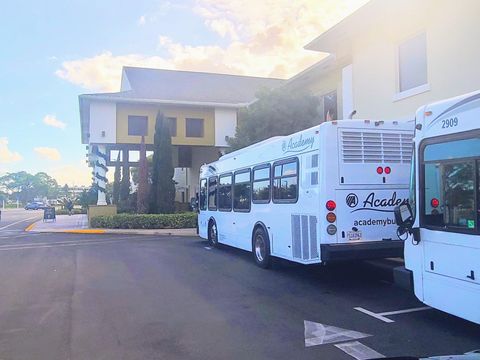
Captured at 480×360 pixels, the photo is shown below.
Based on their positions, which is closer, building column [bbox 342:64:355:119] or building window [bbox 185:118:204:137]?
building column [bbox 342:64:355:119]

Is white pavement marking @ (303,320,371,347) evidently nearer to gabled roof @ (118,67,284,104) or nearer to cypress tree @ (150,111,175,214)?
cypress tree @ (150,111,175,214)

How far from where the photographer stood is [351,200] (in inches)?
323

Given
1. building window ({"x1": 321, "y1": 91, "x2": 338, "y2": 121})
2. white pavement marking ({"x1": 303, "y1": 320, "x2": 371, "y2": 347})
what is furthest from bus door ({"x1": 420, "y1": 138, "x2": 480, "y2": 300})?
building window ({"x1": 321, "y1": 91, "x2": 338, "y2": 121})

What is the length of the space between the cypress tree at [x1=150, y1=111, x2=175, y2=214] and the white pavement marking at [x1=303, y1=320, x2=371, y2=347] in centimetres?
2138

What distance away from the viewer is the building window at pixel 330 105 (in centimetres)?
1906

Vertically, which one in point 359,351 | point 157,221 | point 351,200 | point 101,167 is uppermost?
Answer: point 101,167

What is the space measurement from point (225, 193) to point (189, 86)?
881 inches

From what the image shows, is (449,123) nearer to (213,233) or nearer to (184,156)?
(213,233)

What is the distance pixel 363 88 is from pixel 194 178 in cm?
2576

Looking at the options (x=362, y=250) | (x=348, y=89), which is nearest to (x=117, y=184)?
(x=348, y=89)

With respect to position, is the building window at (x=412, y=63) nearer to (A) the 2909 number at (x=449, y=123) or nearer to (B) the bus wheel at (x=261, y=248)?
(B) the bus wheel at (x=261, y=248)

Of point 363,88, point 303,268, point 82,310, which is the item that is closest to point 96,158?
point 363,88

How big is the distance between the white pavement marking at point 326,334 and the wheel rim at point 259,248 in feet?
15.6

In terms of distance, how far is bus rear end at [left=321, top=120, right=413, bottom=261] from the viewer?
807 centimetres
